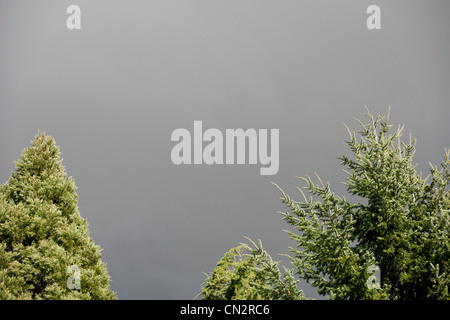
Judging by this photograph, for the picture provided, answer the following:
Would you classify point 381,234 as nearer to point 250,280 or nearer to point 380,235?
point 380,235

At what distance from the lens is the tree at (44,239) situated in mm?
12772

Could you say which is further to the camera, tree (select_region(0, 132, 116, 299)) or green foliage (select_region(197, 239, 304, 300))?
tree (select_region(0, 132, 116, 299))

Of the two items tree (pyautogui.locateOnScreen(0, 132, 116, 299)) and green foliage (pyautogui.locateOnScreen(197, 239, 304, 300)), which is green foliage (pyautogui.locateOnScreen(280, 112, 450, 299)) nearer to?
green foliage (pyautogui.locateOnScreen(197, 239, 304, 300))

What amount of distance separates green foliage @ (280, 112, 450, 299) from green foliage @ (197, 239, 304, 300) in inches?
39.9

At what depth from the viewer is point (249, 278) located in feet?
52.0

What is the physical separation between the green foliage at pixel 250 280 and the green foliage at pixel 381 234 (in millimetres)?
1015

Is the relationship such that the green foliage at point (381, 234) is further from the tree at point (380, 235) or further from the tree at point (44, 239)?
the tree at point (44, 239)

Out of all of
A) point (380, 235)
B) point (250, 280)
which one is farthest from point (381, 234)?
point (250, 280)

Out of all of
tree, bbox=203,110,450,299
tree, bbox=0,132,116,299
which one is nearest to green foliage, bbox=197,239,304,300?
tree, bbox=203,110,450,299

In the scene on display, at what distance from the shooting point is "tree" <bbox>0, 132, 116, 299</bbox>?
12772mm

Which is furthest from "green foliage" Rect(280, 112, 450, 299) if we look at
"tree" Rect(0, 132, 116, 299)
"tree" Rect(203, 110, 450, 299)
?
"tree" Rect(0, 132, 116, 299)
